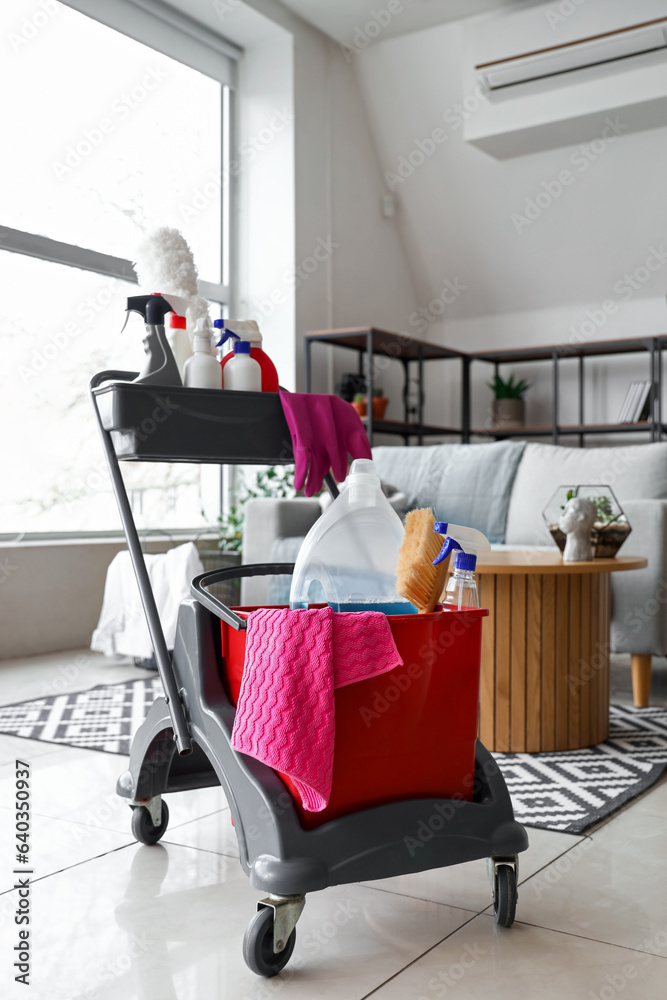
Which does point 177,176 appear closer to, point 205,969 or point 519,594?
point 519,594

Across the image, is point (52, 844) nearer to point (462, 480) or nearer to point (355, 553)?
point (355, 553)

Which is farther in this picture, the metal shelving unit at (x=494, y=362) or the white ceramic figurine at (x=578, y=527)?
the metal shelving unit at (x=494, y=362)

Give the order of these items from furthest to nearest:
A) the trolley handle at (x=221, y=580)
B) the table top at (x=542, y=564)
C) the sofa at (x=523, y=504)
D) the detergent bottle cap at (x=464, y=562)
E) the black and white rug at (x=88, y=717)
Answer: the sofa at (x=523, y=504) < the black and white rug at (x=88, y=717) < the table top at (x=542, y=564) < the detergent bottle cap at (x=464, y=562) < the trolley handle at (x=221, y=580)

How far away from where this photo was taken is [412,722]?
1171 millimetres

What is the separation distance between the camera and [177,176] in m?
4.52

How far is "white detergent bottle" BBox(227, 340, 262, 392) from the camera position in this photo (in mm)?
1347

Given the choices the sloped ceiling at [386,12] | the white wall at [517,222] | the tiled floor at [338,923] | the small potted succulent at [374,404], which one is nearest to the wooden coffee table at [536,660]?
the tiled floor at [338,923]

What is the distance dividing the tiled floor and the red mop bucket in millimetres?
186

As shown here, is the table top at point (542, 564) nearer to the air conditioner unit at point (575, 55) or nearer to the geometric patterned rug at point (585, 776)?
the geometric patterned rug at point (585, 776)

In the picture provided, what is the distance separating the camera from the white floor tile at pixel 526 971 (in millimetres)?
1053

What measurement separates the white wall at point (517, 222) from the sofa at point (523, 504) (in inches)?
70.0

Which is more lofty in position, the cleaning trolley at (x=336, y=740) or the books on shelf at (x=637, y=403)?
the books on shelf at (x=637, y=403)

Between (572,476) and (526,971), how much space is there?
2518mm

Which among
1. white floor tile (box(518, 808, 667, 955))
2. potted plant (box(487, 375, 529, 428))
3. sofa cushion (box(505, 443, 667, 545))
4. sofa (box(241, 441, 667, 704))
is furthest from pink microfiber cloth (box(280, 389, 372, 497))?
potted plant (box(487, 375, 529, 428))
